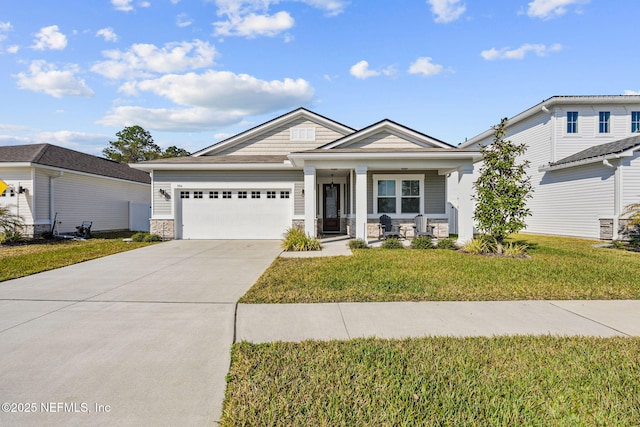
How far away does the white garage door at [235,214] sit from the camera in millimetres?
14281

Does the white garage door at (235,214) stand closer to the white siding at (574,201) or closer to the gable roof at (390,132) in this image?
the gable roof at (390,132)

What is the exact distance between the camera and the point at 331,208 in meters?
16.6

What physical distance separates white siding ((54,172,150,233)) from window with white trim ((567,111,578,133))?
25.1 meters

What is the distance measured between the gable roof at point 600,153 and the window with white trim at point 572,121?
1.25 meters

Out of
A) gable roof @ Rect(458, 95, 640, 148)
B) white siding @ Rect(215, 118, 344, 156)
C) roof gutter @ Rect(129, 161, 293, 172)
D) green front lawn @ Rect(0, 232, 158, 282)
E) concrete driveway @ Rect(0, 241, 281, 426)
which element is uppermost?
gable roof @ Rect(458, 95, 640, 148)

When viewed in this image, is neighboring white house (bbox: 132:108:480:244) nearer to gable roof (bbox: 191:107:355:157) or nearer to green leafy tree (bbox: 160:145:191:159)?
gable roof (bbox: 191:107:355:157)

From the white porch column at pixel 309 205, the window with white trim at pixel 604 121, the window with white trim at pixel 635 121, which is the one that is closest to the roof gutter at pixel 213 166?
the white porch column at pixel 309 205

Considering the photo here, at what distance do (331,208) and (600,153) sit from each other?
11841 mm

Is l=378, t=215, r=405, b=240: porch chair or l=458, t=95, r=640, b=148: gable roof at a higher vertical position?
l=458, t=95, r=640, b=148: gable roof

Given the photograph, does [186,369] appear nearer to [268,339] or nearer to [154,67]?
[268,339]

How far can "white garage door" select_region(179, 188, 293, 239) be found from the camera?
14281 mm

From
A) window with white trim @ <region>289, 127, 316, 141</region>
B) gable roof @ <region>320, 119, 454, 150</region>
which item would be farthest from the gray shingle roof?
window with white trim @ <region>289, 127, 316, 141</region>

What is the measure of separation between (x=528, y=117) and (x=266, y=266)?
17765 mm

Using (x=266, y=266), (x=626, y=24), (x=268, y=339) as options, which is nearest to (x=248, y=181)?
(x=266, y=266)
